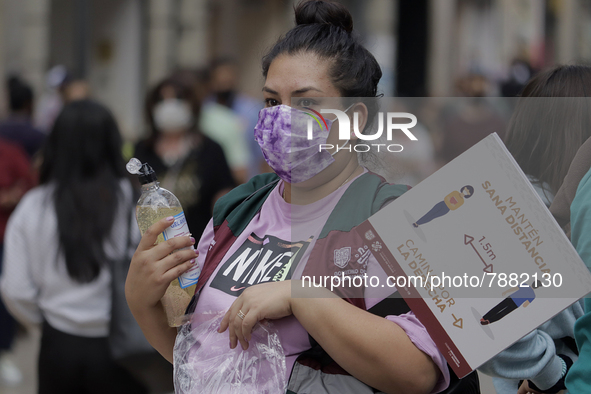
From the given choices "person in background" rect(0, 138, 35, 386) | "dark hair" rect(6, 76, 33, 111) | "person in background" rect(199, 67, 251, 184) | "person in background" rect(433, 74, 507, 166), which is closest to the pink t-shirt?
"person in background" rect(433, 74, 507, 166)

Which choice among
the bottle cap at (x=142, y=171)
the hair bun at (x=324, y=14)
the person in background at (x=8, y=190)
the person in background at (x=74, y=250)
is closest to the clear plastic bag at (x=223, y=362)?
the bottle cap at (x=142, y=171)

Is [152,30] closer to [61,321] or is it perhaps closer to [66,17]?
[66,17]

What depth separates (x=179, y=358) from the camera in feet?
5.94

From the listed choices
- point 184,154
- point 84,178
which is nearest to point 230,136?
point 184,154

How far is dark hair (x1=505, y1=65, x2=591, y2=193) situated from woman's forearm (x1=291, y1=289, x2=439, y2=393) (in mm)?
846

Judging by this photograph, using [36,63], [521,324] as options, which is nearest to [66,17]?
[36,63]

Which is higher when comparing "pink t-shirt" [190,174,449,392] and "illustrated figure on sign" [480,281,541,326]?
"illustrated figure on sign" [480,281,541,326]

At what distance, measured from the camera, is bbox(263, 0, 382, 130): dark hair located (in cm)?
187

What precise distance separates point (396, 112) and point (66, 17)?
37.0 feet

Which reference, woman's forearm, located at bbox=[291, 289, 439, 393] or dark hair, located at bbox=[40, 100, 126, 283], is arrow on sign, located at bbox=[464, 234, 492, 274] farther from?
dark hair, located at bbox=[40, 100, 126, 283]

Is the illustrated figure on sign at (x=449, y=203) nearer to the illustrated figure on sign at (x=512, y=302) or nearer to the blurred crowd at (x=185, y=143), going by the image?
the illustrated figure on sign at (x=512, y=302)

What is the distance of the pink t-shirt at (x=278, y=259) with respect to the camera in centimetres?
167

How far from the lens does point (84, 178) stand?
11.0 ft

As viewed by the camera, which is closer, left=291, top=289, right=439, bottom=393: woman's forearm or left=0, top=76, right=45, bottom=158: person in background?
left=291, top=289, right=439, bottom=393: woman's forearm
